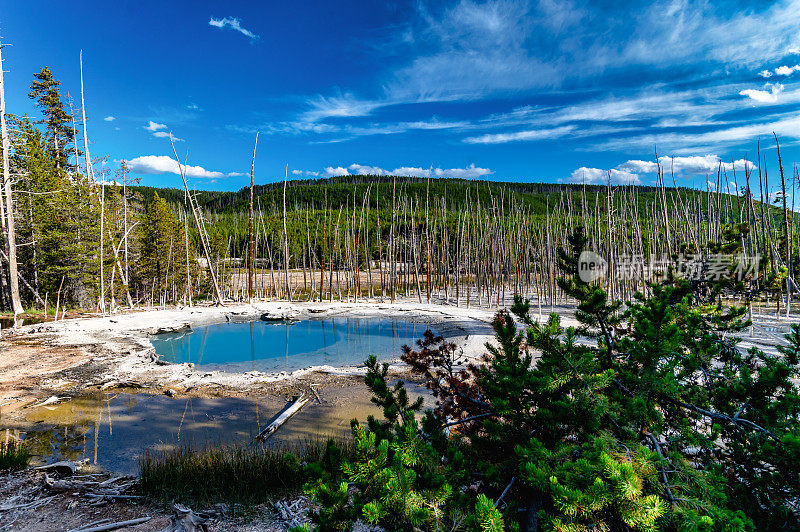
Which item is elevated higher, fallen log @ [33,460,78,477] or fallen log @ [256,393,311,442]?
fallen log @ [33,460,78,477]

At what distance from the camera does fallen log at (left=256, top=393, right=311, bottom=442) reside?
7714mm

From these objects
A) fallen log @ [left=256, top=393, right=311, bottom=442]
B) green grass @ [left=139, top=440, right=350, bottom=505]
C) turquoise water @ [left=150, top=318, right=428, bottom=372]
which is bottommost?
turquoise water @ [left=150, top=318, right=428, bottom=372]

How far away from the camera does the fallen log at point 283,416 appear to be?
7714mm

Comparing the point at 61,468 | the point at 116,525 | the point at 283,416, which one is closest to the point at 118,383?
the point at 61,468

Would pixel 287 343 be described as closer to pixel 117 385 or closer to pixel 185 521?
pixel 117 385

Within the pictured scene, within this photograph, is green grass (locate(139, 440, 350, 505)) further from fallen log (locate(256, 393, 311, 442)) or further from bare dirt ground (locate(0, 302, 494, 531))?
fallen log (locate(256, 393, 311, 442))

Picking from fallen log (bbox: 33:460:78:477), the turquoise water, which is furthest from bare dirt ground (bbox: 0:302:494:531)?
the turquoise water

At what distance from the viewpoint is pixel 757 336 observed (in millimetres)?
15516

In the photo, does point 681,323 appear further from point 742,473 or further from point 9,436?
point 9,436

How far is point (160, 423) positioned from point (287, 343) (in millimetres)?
10735

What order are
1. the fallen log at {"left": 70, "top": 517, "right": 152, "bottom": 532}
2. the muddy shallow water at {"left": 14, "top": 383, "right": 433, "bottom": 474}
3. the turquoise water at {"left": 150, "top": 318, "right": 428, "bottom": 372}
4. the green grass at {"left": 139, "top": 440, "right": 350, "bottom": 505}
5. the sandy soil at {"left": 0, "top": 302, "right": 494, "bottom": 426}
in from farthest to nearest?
the turquoise water at {"left": 150, "top": 318, "right": 428, "bottom": 372} < the sandy soil at {"left": 0, "top": 302, "right": 494, "bottom": 426} < the muddy shallow water at {"left": 14, "top": 383, "right": 433, "bottom": 474} < the green grass at {"left": 139, "top": 440, "right": 350, "bottom": 505} < the fallen log at {"left": 70, "top": 517, "right": 152, "bottom": 532}

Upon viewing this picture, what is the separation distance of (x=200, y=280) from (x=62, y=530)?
37.8m

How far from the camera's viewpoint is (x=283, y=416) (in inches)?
334

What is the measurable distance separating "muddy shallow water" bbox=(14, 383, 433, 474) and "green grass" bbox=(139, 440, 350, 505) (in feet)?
3.26
